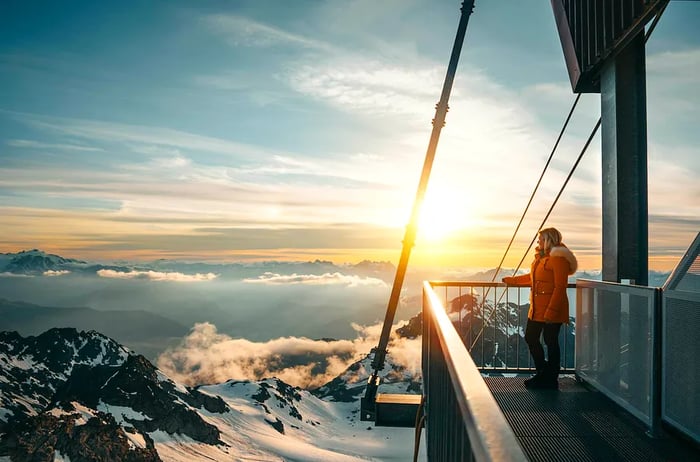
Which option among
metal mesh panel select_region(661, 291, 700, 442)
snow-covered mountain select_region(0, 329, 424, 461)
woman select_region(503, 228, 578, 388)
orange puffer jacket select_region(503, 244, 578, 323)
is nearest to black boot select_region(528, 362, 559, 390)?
woman select_region(503, 228, 578, 388)

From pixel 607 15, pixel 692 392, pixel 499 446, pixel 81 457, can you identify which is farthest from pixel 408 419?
pixel 81 457

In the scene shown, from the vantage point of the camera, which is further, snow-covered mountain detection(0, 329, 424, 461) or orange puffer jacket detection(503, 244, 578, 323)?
snow-covered mountain detection(0, 329, 424, 461)

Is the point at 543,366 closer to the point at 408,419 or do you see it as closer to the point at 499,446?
the point at 408,419

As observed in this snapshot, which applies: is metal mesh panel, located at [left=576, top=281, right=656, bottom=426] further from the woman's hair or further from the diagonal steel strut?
the diagonal steel strut

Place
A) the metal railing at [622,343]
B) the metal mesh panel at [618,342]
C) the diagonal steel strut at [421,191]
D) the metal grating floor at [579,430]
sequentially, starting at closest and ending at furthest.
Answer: the metal grating floor at [579,430] → the metal railing at [622,343] → the metal mesh panel at [618,342] → the diagonal steel strut at [421,191]

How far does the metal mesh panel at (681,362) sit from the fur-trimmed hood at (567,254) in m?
1.53

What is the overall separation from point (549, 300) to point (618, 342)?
91cm

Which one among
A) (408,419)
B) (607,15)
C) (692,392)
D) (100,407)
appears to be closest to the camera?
(692,392)

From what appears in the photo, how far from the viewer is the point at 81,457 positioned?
152375 millimetres

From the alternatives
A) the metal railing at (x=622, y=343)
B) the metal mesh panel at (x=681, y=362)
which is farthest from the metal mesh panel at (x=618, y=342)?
the metal mesh panel at (x=681, y=362)

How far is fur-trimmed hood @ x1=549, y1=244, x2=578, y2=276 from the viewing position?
6.49 m

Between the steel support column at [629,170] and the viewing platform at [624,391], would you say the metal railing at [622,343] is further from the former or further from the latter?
the steel support column at [629,170]

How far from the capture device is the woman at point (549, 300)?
21.3 ft

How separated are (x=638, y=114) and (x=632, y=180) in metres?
0.79
